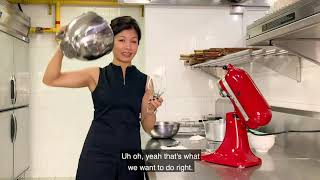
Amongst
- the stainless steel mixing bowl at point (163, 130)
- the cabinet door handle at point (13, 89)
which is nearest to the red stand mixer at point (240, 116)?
the stainless steel mixing bowl at point (163, 130)

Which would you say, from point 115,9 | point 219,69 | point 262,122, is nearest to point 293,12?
point 262,122

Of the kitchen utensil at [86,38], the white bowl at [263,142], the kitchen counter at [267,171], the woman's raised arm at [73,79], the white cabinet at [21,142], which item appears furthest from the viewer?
the white cabinet at [21,142]

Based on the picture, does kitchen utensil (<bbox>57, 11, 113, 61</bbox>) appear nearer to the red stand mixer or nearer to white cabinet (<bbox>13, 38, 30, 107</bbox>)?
the red stand mixer

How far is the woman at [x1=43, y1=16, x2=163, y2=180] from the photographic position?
1.57 m

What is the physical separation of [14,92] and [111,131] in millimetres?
1984

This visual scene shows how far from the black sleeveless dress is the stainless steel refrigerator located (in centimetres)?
167

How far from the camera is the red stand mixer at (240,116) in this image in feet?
4.51

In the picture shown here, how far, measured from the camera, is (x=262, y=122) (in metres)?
1.36

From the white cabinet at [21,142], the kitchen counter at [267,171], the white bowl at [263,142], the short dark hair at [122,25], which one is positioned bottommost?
the white cabinet at [21,142]

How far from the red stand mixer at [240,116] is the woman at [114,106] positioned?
1.09 feet

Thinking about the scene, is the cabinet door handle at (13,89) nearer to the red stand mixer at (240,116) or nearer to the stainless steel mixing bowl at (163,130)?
the stainless steel mixing bowl at (163,130)

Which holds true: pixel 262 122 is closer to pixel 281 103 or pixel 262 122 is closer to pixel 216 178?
pixel 216 178

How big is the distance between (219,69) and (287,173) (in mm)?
1760

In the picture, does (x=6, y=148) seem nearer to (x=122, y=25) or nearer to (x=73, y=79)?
(x=73, y=79)
